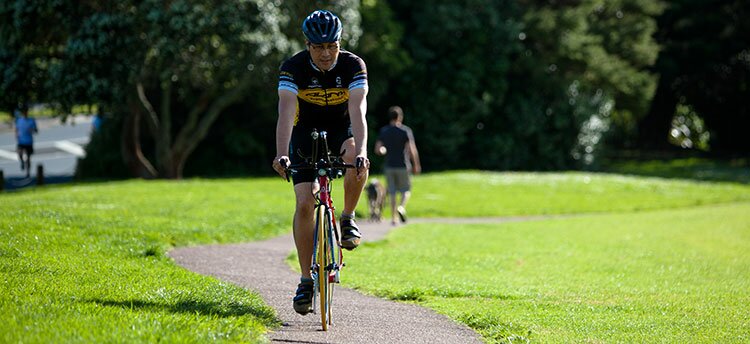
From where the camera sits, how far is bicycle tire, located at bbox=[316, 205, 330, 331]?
7.27m

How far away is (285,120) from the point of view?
7309 mm

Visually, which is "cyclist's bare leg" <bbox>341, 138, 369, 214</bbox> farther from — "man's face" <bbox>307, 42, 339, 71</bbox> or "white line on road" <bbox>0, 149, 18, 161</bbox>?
"white line on road" <bbox>0, 149, 18, 161</bbox>

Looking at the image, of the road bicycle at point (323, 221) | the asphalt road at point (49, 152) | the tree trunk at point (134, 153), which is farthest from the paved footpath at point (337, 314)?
the asphalt road at point (49, 152)

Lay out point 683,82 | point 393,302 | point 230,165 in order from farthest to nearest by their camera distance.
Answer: point 683,82 < point 230,165 < point 393,302

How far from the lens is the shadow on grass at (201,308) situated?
7137 millimetres

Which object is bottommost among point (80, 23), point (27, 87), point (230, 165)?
point (230, 165)

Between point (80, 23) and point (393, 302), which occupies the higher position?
point (80, 23)

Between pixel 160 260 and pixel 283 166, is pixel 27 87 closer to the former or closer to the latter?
pixel 160 260

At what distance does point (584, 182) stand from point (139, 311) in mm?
28947

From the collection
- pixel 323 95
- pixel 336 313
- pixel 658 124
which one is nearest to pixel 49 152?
pixel 658 124

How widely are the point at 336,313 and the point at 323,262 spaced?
87 centimetres

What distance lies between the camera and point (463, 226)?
792 inches

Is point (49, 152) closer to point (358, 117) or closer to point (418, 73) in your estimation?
point (418, 73)

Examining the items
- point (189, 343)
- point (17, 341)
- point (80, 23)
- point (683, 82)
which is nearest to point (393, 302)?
point (189, 343)
